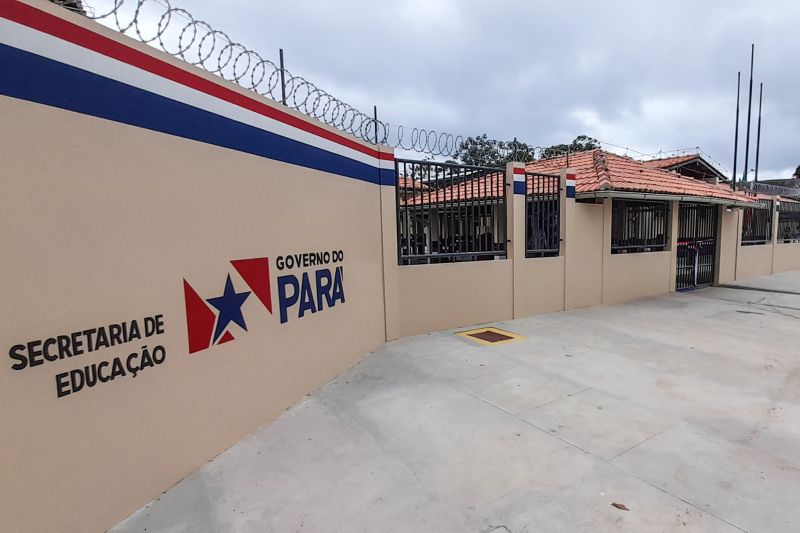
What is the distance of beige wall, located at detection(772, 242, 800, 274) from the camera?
53.0 feet

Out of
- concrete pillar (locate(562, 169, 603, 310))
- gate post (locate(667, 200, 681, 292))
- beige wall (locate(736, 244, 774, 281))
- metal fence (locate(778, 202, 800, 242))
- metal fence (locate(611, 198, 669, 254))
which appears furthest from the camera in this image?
metal fence (locate(778, 202, 800, 242))

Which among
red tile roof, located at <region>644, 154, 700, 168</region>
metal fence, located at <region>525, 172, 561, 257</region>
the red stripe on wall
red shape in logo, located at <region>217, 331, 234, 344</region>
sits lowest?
red shape in logo, located at <region>217, 331, 234, 344</region>

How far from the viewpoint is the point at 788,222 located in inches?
701

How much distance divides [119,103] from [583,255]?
8586 mm

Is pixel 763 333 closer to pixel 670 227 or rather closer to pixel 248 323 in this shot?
pixel 670 227

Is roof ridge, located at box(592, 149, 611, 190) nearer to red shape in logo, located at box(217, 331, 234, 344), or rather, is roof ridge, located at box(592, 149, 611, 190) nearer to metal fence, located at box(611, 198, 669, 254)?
metal fence, located at box(611, 198, 669, 254)

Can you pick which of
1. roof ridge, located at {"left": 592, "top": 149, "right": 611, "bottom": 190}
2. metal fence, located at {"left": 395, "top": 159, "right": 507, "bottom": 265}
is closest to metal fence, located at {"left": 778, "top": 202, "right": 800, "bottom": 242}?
roof ridge, located at {"left": 592, "top": 149, "right": 611, "bottom": 190}

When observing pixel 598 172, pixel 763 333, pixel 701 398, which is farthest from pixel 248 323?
pixel 598 172

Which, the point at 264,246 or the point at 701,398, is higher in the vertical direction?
the point at 264,246

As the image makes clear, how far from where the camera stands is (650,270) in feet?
34.8

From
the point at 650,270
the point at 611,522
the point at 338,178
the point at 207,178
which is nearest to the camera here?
the point at 611,522

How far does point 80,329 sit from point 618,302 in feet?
33.3

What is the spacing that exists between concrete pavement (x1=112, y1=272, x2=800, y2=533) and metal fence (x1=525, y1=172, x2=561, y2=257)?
2.98 meters

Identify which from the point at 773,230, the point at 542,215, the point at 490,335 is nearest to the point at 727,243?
the point at 773,230
